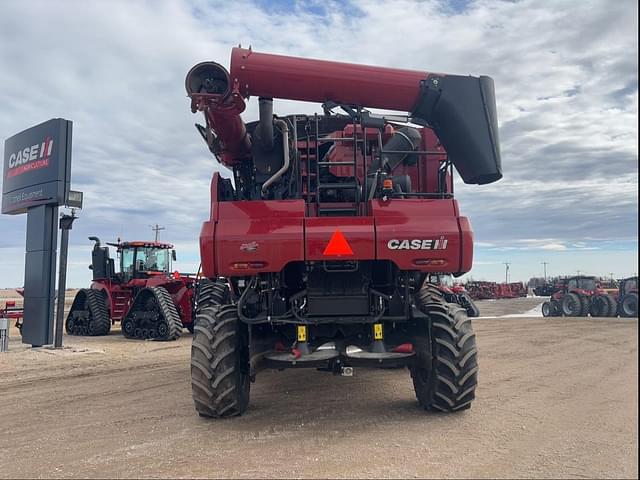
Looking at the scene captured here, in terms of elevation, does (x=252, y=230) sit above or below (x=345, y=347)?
above

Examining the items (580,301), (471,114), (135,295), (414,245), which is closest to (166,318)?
(135,295)

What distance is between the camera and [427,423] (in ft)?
17.4

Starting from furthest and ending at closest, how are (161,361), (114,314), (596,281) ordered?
(596,281)
(114,314)
(161,361)

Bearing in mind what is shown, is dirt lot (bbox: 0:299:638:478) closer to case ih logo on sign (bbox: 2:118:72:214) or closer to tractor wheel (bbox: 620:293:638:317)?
tractor wheel (bbox: 620:293:638:317)

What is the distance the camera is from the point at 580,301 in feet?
81.6

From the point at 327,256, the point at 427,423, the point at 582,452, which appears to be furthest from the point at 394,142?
the point at 582,452

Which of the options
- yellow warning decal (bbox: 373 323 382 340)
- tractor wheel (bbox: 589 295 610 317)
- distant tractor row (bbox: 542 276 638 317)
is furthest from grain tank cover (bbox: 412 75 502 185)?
tractor wheel (bbox: 589 295 610 317)

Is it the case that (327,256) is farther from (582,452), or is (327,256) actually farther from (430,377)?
(582,452)

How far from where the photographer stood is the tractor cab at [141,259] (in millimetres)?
16844

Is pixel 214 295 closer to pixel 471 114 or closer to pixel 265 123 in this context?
pixel 265 123

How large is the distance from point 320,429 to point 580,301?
75.9 feet

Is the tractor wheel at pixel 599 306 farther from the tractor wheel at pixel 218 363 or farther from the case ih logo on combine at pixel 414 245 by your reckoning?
the tractor wheel at pixel 218 363

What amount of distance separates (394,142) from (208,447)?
3737mm

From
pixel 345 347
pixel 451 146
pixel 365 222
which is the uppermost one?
pixel 451 146
